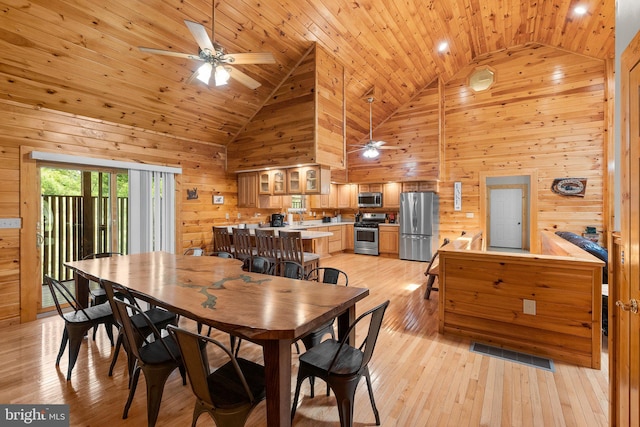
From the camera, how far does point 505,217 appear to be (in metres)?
7.76

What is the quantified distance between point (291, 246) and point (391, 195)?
4.11 m

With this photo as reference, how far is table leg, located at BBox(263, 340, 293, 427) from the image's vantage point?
54.3 inches

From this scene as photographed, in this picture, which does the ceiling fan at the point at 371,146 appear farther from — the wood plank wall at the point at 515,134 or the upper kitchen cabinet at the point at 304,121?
the upper kitchen cabinet at the point at 304,121

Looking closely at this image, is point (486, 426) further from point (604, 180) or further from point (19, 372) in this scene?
point (604, 180)

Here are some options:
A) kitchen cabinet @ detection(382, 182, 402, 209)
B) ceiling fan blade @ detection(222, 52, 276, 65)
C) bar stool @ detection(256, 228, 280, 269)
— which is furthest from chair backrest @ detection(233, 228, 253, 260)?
kitchen cabinet @ detection(382, 182, 402, 209)

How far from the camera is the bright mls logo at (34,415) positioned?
6.22 feet

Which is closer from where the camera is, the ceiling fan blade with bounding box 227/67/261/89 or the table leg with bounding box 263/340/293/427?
the table leg with bounding box 263/340/293/427

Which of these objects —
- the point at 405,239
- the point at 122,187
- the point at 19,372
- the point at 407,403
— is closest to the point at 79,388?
the point at 19,372

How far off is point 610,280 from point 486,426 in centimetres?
111

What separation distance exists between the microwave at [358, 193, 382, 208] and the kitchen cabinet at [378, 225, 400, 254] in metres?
0.61

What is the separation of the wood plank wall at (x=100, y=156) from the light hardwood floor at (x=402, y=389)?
1.06m

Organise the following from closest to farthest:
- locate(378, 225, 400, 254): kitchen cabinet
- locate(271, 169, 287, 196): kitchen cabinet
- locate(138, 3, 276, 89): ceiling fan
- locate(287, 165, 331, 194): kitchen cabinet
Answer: locate(138, 3, 276, 89): ceiling fan, locate(287, 165, 331, 194): kitchen cabinet, locate(271, 169, 287, 196): kitchen cabinet, locate(378, 225, 400, 254): kitchen cabinet

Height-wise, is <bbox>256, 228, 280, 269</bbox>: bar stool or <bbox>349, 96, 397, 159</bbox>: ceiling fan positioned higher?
<bbox>349, 96, 397, 159</bbox>: ceiling fan

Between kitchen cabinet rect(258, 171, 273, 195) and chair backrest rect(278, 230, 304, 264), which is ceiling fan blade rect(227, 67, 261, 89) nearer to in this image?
chair backrest rect(278, 230, 304, 264)
